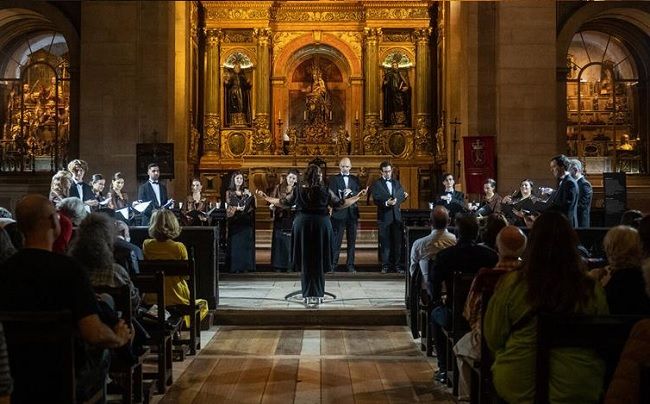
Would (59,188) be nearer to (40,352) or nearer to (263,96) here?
(40,352)

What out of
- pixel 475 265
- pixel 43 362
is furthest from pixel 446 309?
pixel 43 362

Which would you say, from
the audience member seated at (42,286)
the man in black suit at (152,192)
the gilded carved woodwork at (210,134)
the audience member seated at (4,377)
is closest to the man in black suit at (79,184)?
the man in black suit at (152,192)

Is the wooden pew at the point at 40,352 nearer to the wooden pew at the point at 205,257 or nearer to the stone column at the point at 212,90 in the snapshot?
the wooden pew at the point at 205,257

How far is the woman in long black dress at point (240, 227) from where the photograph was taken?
13.9m

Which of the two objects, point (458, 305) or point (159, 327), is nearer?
point (458, 305)

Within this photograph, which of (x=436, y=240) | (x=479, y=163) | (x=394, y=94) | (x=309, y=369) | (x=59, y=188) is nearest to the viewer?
(x=309, y=369)

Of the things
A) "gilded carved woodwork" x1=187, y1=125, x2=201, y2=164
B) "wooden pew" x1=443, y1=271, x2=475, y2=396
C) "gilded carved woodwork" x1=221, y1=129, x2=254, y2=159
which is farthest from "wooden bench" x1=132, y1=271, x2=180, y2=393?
"gilded carved woodwork" x1=221, y1=129, x2=254, y2=159

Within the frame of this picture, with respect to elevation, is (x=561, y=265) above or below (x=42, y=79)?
below

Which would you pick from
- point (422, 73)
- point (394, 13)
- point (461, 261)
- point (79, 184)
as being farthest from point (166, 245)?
point (394, 13)

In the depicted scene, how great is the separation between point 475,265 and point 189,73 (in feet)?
50.9

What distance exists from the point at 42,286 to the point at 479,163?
11507mm

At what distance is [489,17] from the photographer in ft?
54.8

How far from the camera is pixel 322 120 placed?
24062 millimetres

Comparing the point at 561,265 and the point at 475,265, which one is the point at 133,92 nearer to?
the point at 475,265
